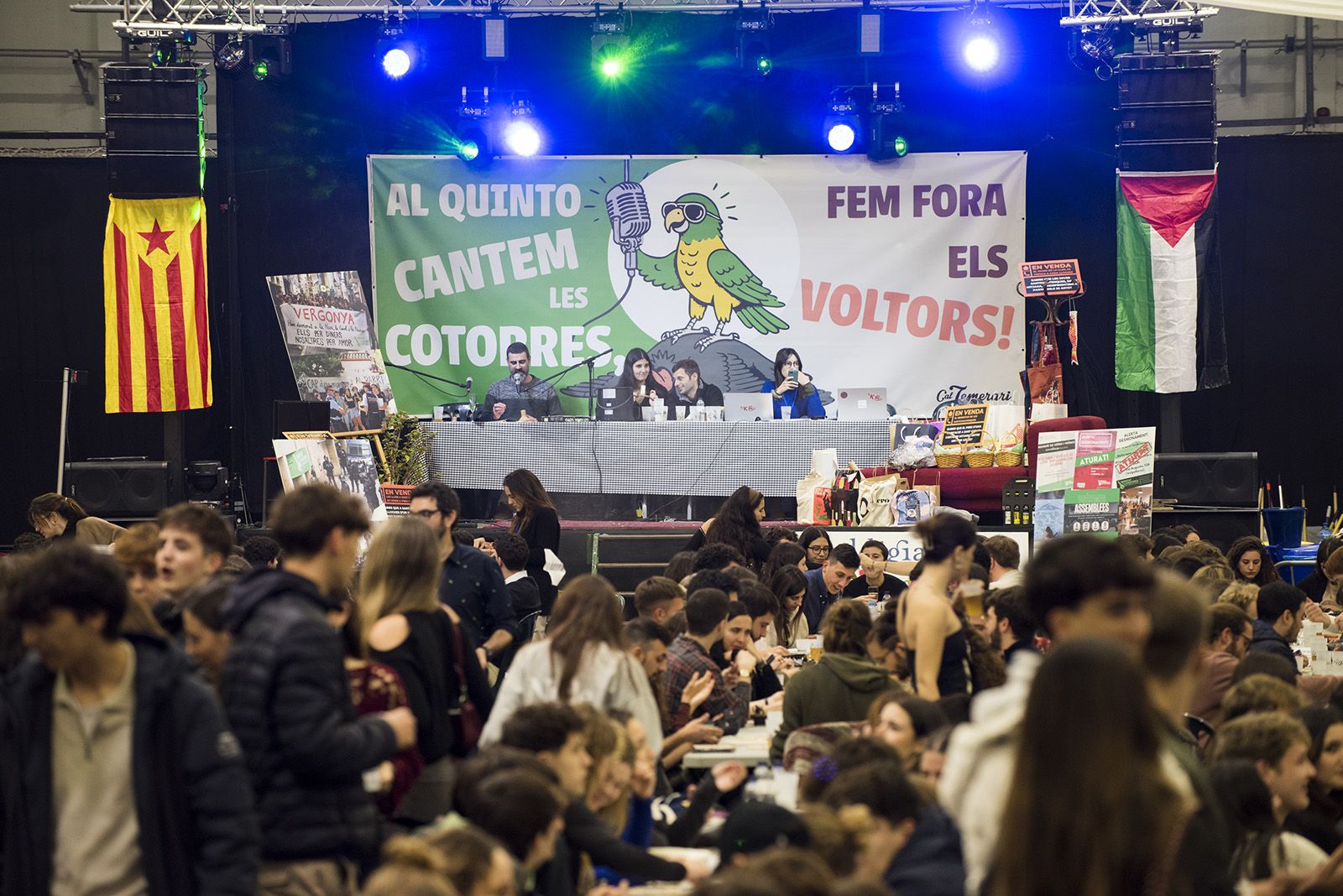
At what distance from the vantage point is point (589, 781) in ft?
12.6

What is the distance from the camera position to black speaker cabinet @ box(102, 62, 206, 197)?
12.2 meters

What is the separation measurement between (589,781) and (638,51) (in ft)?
36.8

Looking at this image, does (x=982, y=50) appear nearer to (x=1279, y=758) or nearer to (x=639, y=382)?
(x=639, y=382)

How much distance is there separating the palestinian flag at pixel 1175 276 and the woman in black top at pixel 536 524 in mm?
6015

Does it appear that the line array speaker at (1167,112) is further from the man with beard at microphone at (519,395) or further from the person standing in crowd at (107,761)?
the person standing in crowd at (107,761)

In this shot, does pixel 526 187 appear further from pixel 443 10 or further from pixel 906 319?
pixel 906 319

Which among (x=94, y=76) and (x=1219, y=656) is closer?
(x=1219, y=656)

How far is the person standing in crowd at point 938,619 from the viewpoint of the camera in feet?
16.1

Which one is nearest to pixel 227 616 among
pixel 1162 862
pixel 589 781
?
pixel 589 781

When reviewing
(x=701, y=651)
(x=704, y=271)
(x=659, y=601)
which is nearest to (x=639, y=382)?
(x=704, y=271)

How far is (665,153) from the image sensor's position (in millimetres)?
14422

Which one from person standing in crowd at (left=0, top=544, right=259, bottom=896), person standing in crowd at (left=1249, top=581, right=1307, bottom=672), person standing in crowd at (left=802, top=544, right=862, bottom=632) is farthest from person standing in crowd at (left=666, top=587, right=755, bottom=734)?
person standing in crowd at (left=0, top=544, right=259, bottom=896)

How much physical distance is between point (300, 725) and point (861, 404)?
10947 millimetres

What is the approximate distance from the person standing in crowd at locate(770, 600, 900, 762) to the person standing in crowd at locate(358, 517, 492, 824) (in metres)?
1.32
